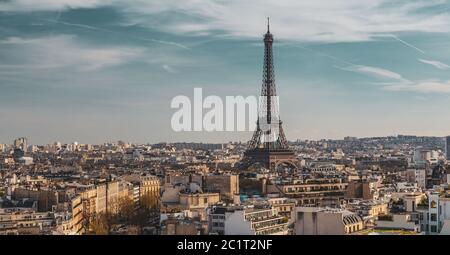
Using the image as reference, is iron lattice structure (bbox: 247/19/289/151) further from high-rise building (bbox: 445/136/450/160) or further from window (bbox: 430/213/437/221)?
window (bbox: 430/213/437/221)

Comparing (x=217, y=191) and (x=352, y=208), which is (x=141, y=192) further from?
(x=352, y=208)

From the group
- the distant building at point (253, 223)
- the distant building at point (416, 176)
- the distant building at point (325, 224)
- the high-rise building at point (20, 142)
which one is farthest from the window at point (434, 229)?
the distant building at point (416, 176)

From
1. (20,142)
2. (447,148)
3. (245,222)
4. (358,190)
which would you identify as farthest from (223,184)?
(447,148)

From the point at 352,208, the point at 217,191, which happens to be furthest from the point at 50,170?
the point at 352,208

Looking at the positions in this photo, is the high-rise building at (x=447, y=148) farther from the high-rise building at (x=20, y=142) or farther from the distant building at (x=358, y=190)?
the high-rise building at (x=20, y=142)

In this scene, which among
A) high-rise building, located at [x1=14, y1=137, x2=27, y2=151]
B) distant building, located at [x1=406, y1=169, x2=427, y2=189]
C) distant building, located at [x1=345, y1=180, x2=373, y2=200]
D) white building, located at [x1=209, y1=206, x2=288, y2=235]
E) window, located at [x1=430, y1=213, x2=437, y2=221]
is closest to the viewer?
window, located at [x1=430, y1=213, x2=437, y2=221]

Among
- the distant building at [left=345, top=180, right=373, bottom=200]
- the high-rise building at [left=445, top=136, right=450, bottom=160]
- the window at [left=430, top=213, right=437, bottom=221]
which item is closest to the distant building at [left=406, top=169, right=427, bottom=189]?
the high-rise building at [left=445, top=136, right=450, bottom=160]

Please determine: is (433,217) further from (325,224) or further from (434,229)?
(325,224)

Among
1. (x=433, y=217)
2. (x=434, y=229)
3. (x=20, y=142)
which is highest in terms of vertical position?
(x=20, y=142)
